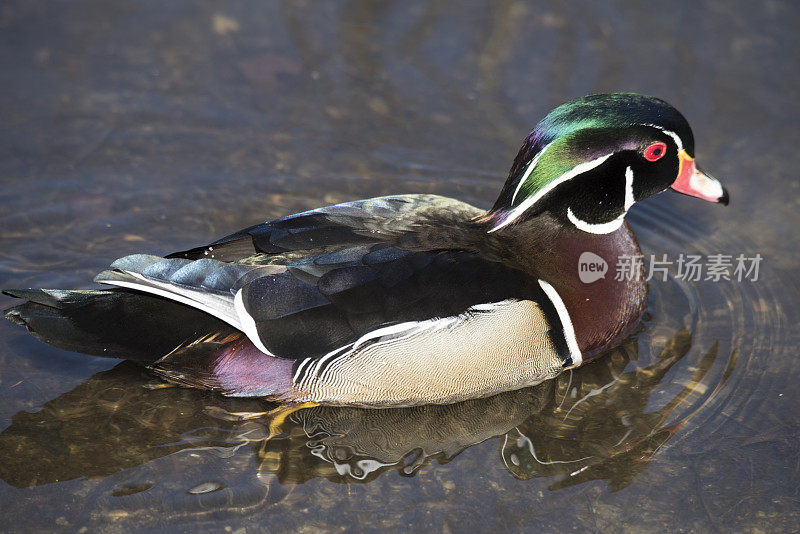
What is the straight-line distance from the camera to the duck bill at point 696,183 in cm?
483

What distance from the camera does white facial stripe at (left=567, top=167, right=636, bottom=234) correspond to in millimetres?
4723

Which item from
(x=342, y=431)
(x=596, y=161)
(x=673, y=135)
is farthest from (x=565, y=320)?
(x=342, y=431)

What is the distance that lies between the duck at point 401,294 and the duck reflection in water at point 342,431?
118 mm

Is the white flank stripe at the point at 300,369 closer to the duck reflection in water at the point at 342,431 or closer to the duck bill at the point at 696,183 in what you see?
the duck reflection in water at the point at 342,431

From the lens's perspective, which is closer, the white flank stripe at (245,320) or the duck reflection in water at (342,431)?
the white flank stripe at (245,320)

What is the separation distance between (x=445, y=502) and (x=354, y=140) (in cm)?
300

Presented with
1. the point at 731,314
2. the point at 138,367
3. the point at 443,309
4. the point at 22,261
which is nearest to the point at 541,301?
the point at 443,309

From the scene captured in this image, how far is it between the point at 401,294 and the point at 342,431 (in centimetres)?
79

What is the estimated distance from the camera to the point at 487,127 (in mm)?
6590

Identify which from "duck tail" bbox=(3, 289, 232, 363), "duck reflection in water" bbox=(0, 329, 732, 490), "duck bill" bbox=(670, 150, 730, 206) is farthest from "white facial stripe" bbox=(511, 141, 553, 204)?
"duck tail" bbox=(3, 289, 232, 363)

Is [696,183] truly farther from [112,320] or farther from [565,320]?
[112,320]

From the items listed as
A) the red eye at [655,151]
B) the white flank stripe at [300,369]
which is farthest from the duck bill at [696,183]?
the white flank stripe at [300,369]

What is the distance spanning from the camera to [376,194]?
607 cm

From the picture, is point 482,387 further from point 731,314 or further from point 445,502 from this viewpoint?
point 731,314
